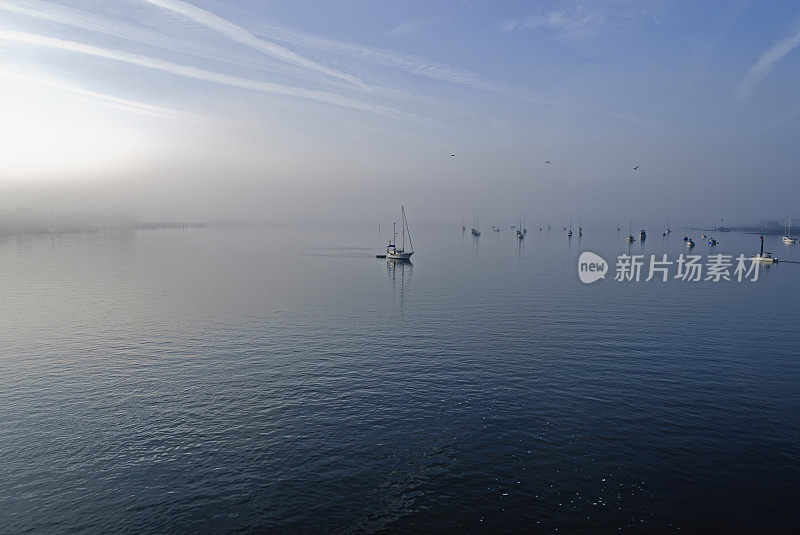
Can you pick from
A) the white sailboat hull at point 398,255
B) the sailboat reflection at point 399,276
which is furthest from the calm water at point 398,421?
the white sailboat hull at point 398,255

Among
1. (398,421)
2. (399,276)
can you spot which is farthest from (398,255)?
(398,421)

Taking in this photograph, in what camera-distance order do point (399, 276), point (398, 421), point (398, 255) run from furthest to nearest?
point (398, 255) < point (399, 276) < point (398, 421)

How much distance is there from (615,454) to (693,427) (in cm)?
974

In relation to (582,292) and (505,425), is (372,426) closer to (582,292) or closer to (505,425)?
(505,425)

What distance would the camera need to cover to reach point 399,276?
14638 centimetres

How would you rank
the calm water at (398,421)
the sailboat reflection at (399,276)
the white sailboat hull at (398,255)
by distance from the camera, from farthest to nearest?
the white sailboat hull at (398,255), the sailboat reflection at (399,276), the calm water at (398,421)

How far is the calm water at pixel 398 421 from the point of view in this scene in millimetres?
29719

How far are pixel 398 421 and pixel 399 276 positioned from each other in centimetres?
10532

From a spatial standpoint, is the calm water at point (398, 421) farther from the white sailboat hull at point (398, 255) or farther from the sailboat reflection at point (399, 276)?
the white sailboat hull at point (398, 255)

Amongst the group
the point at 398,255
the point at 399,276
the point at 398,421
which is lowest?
the point at 398,421

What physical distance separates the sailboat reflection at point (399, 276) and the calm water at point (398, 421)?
21.2 meters

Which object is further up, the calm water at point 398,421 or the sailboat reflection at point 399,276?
the sailboat reflection at point 399,276

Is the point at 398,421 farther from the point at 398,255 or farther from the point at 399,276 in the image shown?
the point at 398,255

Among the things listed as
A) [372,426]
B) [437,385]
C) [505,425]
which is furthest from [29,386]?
[505,425]
